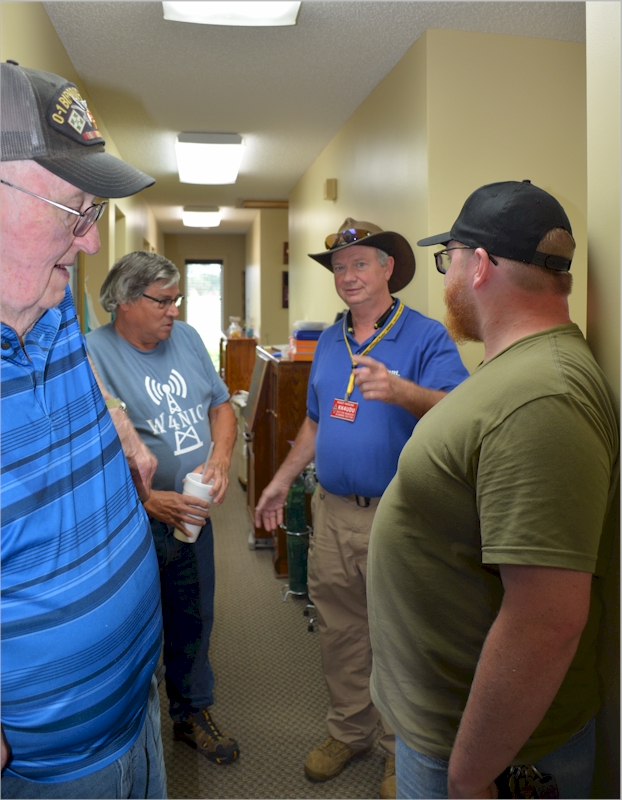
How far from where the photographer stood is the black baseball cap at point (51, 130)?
0.92 meters

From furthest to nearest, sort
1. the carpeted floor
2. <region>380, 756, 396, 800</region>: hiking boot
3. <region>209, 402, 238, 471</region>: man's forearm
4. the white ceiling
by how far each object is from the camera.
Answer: the white ceiling, <region>209, 402, 238, 471</region>: man's forearm, the carpeted floor, <region>380, 756, 396, 800</region>: hiking boot

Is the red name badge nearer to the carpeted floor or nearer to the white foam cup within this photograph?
the white foam cup

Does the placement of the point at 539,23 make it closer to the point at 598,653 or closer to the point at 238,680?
the point at 598,653

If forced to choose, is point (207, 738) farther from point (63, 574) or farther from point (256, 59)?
point (256, 59)

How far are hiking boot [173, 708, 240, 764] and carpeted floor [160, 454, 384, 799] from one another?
30 millimetres

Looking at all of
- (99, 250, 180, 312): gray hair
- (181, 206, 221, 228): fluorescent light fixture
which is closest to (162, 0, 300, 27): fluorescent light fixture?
(99, 250, 180, 312): gray hair

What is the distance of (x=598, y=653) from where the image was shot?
1135 mm

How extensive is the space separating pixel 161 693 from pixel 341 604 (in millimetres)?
1091

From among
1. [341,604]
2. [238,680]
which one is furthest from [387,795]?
[238,680]

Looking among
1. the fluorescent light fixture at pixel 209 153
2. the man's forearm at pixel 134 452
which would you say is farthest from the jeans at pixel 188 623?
the fluorescent light fixture at pixel 209 153

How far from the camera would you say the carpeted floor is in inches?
85.0

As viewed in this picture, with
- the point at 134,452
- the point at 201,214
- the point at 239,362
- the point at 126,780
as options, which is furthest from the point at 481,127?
the point at 201,214

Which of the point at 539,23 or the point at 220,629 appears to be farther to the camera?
the point at 220,629

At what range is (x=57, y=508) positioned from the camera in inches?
37.6
